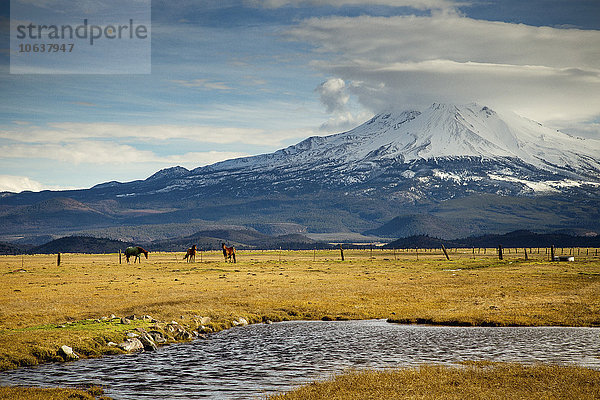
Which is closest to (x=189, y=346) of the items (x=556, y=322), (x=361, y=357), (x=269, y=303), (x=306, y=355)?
(x=306, y=355)

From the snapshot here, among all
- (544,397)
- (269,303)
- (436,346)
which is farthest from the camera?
(269,303)

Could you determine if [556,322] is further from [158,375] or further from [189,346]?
[158,375]

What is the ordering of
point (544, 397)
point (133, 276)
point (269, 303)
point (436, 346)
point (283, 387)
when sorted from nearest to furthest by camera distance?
point (544, 397)
point (283, 387)
point (436, 346)
point (269, 303)
point (133, 276)

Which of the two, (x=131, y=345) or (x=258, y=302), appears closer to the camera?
(x=131, y=345)

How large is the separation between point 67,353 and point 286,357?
11536 mm

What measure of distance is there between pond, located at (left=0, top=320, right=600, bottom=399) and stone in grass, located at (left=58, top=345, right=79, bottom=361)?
90 cm

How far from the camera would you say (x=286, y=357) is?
3369cm

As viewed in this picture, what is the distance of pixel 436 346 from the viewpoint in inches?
1421

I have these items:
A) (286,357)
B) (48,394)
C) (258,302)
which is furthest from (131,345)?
(258,302)

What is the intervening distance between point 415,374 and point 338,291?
37.1 meters

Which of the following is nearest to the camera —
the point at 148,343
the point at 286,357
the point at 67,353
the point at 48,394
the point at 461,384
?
the point at 48,394

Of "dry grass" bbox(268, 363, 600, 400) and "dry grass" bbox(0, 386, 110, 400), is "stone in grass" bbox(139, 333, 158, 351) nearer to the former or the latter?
"dry grass" bbox(0, 386, 110, 400)

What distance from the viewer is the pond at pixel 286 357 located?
27.7 metres

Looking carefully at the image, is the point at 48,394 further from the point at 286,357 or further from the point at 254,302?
the point at 254,302
